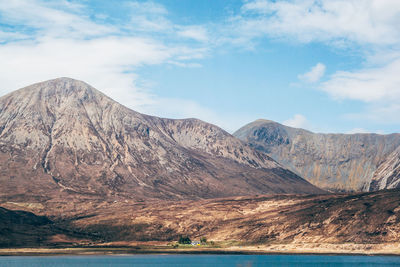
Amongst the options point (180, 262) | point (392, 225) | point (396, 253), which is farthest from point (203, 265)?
point (392, 225)

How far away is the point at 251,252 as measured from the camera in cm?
19062

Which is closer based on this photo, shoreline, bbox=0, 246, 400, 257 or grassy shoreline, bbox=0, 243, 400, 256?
grassy shoreline, bbox=0, 243, 400, 256

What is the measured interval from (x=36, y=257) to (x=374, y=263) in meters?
102

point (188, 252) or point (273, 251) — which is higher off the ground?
point (273, 251)

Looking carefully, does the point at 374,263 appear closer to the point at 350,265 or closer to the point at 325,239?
the point at 350,265

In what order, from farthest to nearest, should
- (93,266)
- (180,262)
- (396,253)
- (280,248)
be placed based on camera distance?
(280,248)
(396,253)
(180,262)
(93,266)

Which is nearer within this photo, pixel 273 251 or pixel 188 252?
pixel 188 252

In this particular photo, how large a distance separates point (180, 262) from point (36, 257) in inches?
2004

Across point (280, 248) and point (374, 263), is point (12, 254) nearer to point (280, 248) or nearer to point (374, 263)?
point (280, 248)

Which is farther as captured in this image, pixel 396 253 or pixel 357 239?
pixel 357 239

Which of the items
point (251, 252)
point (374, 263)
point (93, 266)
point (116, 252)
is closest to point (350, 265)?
point (374, 263)

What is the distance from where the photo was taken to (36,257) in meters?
175

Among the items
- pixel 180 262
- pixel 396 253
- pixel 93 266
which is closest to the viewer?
pixel 93 266

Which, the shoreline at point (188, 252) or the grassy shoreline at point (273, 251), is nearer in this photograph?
the grassy shoreline at point (273, 251)
